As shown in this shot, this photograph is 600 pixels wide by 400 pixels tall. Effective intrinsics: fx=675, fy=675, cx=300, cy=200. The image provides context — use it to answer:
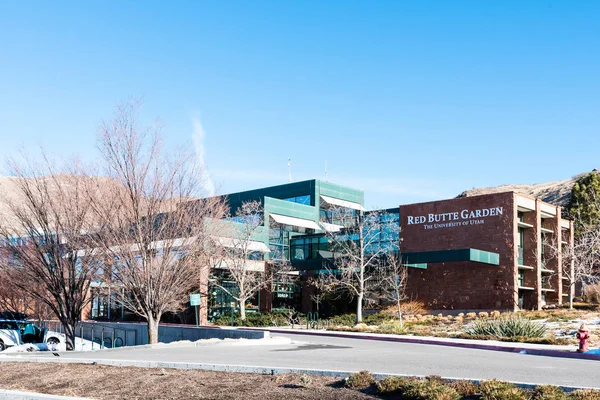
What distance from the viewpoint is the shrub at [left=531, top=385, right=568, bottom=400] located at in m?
9.08

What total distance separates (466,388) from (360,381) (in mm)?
1720

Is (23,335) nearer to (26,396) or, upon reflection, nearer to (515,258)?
(26,396)

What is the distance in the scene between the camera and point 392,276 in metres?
43.8

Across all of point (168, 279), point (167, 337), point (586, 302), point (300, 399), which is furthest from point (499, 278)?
point (300, 399)

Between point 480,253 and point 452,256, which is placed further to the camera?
point 452,256

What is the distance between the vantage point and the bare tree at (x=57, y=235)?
23.5 metres

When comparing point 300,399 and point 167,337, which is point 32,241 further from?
point 300,399

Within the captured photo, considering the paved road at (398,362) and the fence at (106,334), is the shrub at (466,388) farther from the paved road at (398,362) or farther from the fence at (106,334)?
the fence at (106,334)

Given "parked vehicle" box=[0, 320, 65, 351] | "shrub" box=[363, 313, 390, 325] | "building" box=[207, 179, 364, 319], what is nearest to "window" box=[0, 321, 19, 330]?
"parked vehicle" box=[0, 320, 65, 351]

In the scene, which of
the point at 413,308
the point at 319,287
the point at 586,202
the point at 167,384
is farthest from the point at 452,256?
the point at 167,384

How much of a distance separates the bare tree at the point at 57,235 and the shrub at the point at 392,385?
600 inches

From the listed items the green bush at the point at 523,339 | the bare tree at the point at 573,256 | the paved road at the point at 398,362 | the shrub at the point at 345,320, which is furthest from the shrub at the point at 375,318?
the paved road at the point at 398,362

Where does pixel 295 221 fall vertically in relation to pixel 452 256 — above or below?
above

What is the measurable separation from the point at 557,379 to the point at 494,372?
166 cm
